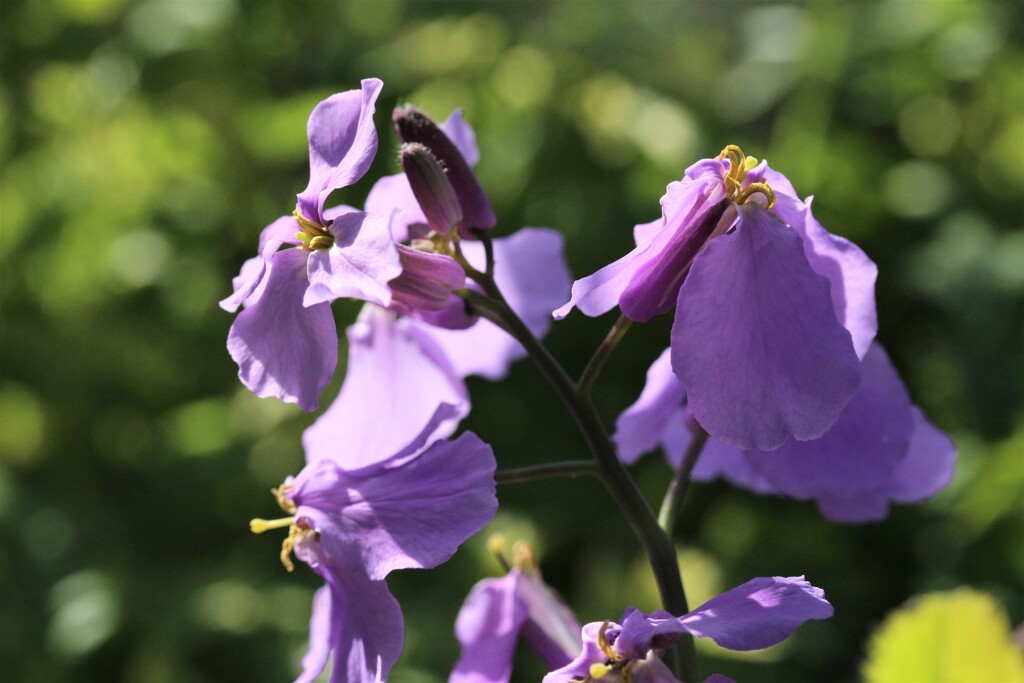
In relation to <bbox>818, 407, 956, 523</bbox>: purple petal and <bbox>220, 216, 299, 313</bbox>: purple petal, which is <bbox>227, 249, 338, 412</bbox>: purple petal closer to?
<bbox>220, 216, 299, 313</bbox>: purple petal

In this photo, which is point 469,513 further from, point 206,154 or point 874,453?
point 206,154

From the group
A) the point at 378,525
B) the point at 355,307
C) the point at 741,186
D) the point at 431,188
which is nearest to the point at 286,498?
the point at 378,525

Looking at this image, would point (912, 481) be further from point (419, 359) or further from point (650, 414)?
point (419, 359)

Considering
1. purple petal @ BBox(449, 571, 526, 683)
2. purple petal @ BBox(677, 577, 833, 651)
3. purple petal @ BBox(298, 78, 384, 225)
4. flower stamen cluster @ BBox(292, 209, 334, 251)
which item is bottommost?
purple petal @ BBox(449, 571, 526, 683)

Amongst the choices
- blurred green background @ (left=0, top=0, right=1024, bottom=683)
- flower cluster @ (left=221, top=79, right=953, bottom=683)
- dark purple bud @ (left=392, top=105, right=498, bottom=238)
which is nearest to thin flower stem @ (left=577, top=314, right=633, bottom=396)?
flower cluster @ (left=221, top=79, right=953, bottom=683)

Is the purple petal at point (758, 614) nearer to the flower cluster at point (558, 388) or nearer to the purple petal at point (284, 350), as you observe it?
the flower cluster at point (558, 388)

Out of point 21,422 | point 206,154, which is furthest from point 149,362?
point 206,154
